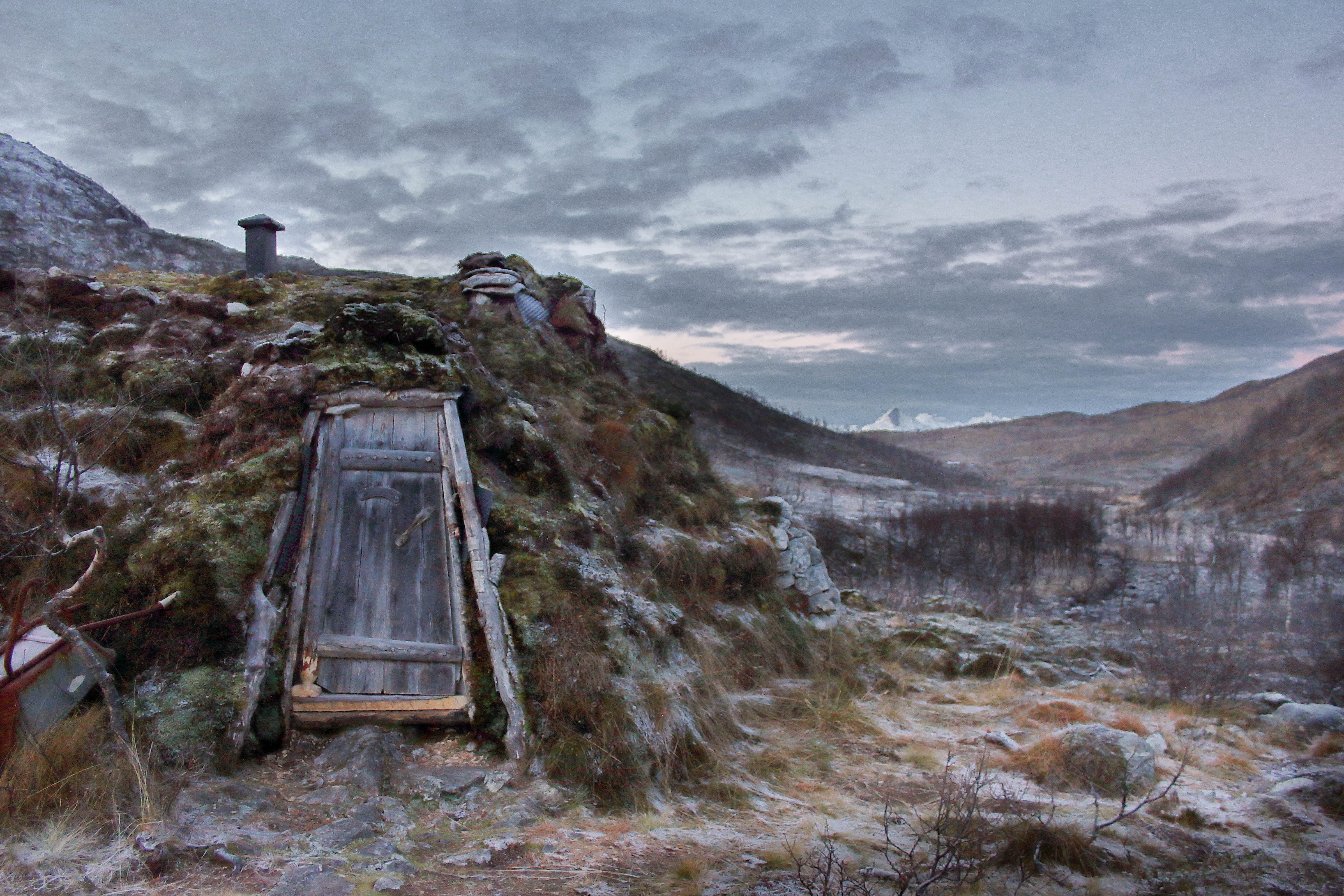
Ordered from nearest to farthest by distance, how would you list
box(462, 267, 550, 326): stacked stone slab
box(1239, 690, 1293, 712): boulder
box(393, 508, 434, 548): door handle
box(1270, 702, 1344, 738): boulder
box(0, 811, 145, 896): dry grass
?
box(0, 811, 145, 896): dry grass, box(393, 508, 434, 548): door handle, box(1270, 702, 1344, 738): boulder, box(1239, 690, 1293, 712): boulder, box(462, 267, 550, 326): stacked stone slab

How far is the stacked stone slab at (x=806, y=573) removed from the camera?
10.8m

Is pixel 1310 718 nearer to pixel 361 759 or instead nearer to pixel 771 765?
pixel 771 765

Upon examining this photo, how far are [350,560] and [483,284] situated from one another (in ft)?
19.3

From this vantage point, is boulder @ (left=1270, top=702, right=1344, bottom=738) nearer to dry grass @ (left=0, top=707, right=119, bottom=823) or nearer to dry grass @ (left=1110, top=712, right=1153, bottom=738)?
dry grass @ (left=1110, top=712, right=1153, bottom=738)

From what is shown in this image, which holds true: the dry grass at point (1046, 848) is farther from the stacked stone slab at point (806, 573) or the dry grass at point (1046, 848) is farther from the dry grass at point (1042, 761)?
the stacked stone slab at point (806, 573)

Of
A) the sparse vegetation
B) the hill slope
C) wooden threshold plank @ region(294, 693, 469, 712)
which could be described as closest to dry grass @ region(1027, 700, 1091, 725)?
wooden threshold plank @ region(294, 693, 469, 712)

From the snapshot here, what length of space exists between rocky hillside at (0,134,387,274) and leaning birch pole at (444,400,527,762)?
8.67m

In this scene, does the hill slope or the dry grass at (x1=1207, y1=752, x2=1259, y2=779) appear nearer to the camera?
the dry grass at (x1=1207, y1=752, x2=1259, y2=779)

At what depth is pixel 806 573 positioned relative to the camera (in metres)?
11.0

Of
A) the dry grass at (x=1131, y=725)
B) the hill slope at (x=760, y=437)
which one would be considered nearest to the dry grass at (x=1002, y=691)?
the dry grass at (x=1131, y=725)

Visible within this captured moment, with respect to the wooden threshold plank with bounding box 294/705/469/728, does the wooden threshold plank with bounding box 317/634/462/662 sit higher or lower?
higher

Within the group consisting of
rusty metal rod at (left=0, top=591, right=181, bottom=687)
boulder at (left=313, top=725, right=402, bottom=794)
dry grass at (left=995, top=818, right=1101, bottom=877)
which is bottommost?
dry grass at (left=995, top=818, right=1101, bottom=877)

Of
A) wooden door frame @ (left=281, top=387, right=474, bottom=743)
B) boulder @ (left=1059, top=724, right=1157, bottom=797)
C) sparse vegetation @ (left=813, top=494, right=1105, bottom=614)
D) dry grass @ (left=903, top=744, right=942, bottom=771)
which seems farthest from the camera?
sparse vegetation @ (left=813, top=494, right=1105, bottom=614)

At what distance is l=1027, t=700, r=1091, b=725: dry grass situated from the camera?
8.73m
